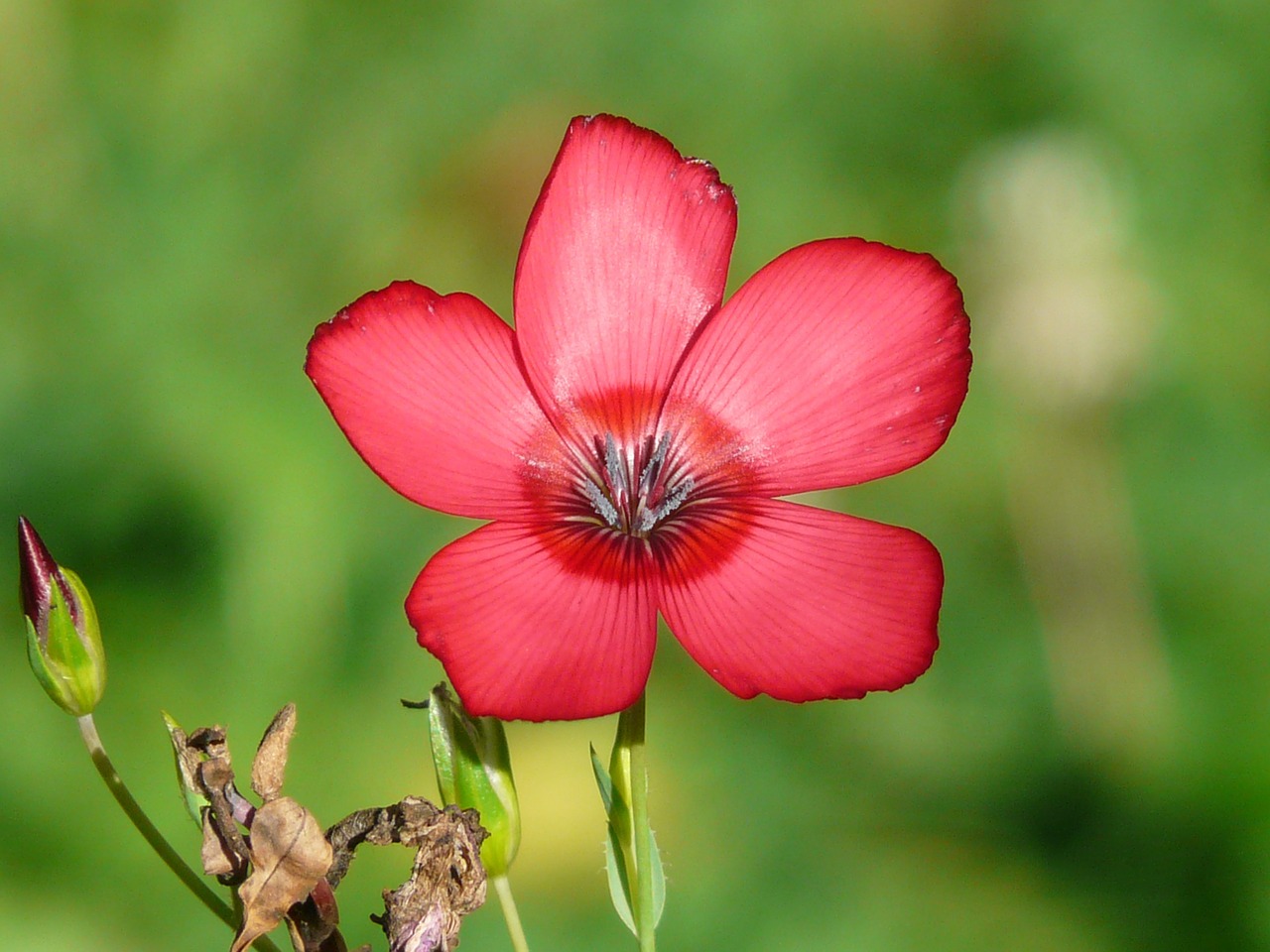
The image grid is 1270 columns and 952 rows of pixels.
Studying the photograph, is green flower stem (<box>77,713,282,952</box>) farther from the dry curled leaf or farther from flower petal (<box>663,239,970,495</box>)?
flower petal (<box>663,239,970,495</box>)

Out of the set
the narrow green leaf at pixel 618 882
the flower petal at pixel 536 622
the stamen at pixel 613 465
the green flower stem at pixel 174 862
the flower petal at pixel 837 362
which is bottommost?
the green flower stem at pixel 174 862

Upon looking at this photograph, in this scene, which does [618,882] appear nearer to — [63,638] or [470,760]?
[470,760]

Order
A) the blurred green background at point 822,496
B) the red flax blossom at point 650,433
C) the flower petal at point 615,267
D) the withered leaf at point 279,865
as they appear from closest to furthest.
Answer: the withered leaf at point 279,865 < the red flax blossom at point 650,433 < the flower petal at point 615,267 < the blurred green background at point 822,496

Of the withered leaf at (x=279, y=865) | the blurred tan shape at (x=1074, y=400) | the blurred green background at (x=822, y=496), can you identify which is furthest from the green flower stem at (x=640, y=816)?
the blurred tan shape at (x=1074, y=400)

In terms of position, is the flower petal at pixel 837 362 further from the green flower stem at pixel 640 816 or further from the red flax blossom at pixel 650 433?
the green flower stem at pixel 640 816

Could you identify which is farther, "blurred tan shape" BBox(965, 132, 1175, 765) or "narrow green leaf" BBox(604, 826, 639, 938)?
"blurred tan shape" BBox(965, 132, 1175, 765)

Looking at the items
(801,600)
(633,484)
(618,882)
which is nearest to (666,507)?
(633,484)

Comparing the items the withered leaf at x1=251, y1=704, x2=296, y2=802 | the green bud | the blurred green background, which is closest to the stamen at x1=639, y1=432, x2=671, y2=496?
the green bud

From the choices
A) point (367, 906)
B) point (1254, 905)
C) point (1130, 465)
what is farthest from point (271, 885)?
point (1130, 465)
